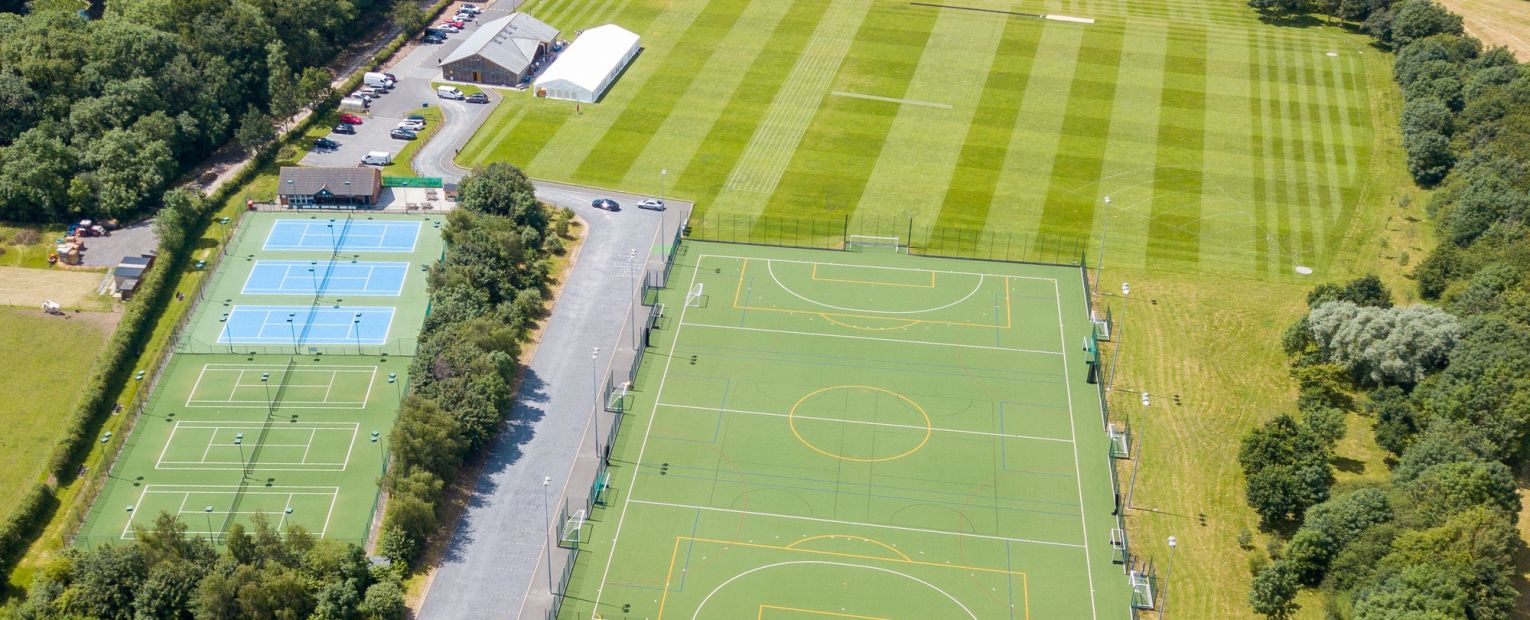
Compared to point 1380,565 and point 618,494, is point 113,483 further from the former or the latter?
point 1380,565

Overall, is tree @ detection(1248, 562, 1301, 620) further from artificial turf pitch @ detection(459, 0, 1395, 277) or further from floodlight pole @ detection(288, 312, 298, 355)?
floodlight pole @ detection(288, 312, 298, 355)

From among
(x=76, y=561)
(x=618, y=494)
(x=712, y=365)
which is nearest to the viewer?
(x=76, y=561)

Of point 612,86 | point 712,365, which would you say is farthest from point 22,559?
point 612,86

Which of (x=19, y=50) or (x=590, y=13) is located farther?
(x=590, y=13)

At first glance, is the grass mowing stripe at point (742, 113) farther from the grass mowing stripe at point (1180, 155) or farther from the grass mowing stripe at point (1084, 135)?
the grass mowing stripe at point (1180, 155)

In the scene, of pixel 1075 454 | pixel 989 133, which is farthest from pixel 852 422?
pixel 989 133

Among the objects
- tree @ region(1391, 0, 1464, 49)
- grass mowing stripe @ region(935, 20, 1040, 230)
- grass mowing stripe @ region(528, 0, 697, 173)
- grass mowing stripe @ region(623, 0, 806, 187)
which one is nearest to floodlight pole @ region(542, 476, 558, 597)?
grass mowing stripe @ region(623, 0, 806, 187)
